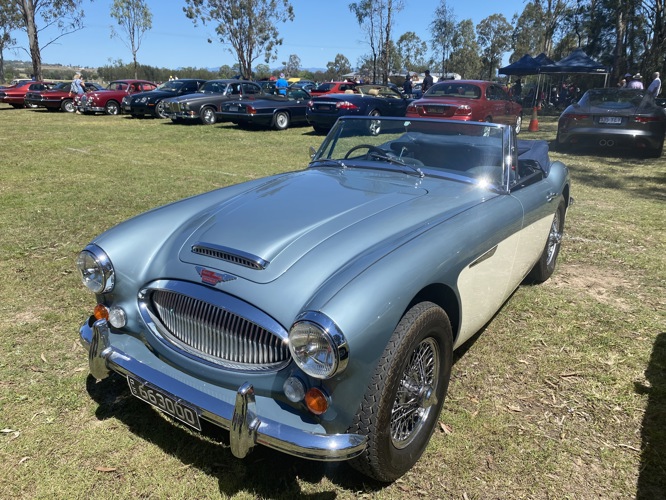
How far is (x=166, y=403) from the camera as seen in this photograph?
85.3 inches

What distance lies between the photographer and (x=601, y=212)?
672 cm

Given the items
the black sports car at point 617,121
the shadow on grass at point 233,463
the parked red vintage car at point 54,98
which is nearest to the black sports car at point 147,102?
the parked red vintage car at point 54,98

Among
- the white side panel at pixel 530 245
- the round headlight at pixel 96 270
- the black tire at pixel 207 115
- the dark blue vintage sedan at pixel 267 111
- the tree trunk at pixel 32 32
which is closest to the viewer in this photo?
the round headlight at pixel 96 270

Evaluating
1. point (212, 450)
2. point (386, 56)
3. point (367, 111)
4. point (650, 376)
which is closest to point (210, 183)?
point (212, 450)

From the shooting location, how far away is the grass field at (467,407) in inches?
90.0

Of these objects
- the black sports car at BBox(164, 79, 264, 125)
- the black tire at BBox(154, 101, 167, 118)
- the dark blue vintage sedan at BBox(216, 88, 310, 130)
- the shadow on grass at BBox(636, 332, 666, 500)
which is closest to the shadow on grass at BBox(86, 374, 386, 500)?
the shadow on grass at BBox(636, 332, 666, 500)

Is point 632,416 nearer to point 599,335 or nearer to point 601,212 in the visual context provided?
point 599,335

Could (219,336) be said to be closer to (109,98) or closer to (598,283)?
(598,283)

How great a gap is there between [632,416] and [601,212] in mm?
4608

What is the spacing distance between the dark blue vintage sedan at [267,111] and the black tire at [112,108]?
20.6ft

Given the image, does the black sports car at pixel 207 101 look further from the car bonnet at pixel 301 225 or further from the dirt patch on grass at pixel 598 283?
the car bonnet at pixel 301 225

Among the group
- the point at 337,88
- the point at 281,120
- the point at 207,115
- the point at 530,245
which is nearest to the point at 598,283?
the point at 530,245

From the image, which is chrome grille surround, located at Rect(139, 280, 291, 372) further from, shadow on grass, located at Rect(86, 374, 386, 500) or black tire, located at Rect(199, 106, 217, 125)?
black tire, located at Rect(199, 106, 217, 125)

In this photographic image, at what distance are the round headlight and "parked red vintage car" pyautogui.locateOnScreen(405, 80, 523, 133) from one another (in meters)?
10.0
